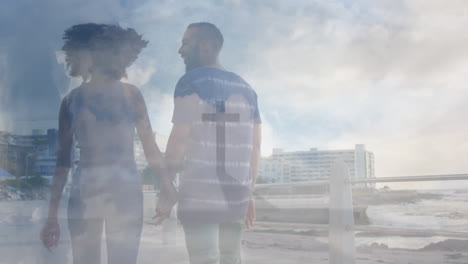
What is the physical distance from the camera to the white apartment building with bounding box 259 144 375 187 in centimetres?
185

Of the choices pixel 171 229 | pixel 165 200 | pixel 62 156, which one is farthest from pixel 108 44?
pixel 171 229

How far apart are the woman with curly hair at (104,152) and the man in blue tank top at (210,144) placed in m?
0.10

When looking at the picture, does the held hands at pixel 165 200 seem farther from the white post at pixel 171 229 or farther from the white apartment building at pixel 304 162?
the white apartment building at pixel 304 162

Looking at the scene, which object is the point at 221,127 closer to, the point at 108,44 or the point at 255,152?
the point at 255,152

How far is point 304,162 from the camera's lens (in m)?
1.88

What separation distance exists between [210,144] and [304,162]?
0.36 m

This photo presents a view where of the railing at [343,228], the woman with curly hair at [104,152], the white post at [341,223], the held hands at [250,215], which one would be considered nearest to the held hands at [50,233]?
the woman with curly hair at [104,152]

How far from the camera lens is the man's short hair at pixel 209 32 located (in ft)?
5.74

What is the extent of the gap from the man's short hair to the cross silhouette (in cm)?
21

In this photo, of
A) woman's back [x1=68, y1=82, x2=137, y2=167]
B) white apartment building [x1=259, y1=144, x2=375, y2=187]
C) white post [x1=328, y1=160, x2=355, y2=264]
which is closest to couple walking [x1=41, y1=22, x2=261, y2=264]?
woman's back [x1=68, y1=82, x2=137, y2=167]

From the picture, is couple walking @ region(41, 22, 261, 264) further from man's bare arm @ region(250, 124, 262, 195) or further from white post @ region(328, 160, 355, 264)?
white post @ region(328, 160, 355, 264)

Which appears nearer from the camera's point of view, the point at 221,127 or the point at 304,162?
the point at 221,127

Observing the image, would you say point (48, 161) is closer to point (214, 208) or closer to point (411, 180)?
point (214, 208)

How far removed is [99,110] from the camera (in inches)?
66.2
